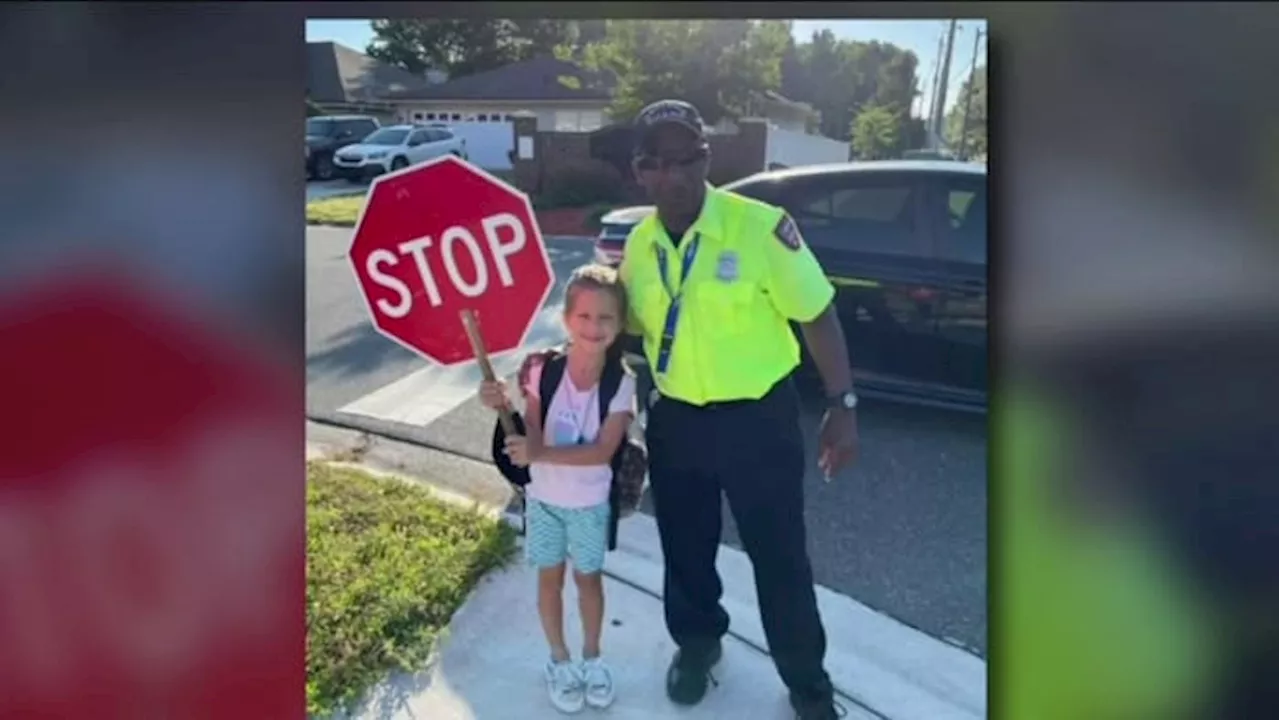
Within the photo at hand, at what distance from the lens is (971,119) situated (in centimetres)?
190

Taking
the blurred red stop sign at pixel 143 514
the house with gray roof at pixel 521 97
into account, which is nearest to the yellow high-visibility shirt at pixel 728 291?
the house with gray roof at pixel 521 97

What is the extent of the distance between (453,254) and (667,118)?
1.45 feet

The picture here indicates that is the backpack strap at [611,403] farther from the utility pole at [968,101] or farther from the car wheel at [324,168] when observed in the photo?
the utility pole at [968,101]

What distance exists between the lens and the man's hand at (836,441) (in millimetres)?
1976

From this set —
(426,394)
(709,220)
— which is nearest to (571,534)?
(426,394)

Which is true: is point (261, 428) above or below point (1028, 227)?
below

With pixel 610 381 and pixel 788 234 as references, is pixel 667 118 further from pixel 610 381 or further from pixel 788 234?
pixel 610 381

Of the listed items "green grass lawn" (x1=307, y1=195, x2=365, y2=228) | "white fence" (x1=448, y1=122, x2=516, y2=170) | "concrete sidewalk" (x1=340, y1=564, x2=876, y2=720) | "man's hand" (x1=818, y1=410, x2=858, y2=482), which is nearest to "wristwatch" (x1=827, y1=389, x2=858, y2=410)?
"man's hand" (x1=818, y1=410, x2=858, y2=482)

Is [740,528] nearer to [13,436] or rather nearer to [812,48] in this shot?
[812,48]

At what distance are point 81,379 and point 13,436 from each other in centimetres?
18

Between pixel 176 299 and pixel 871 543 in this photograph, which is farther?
pixel 871 543

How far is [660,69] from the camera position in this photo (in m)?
1.87

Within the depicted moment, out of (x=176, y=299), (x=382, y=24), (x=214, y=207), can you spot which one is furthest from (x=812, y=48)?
(x=176, y=299)

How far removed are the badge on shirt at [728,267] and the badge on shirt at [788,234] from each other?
0.28 ft
